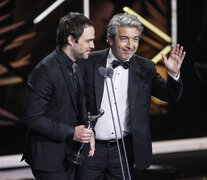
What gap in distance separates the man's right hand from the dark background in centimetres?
301

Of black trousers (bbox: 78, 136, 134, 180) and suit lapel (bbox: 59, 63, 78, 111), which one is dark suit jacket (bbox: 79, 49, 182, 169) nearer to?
black trousers (bbox: 78, 136, 134, 180)

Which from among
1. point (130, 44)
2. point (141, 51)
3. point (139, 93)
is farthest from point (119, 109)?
point (141, 51)

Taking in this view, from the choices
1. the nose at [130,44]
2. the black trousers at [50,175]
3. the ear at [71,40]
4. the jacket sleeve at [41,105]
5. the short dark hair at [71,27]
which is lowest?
the black trousers at [50,175]

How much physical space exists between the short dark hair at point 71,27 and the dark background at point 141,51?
2.80 metres

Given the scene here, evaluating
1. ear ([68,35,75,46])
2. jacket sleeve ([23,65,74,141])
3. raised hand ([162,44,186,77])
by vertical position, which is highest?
ear ([68,35,75,46])

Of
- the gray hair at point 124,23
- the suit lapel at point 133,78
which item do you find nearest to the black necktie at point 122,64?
the suit lapel at point 133,78

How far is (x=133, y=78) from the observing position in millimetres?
2479

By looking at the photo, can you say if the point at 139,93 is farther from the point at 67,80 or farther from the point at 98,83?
the point at 67,80

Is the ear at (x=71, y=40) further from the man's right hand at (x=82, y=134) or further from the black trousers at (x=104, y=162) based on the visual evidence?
the black trousers at (x=104, y=162)

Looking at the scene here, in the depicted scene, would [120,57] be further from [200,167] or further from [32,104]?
[200,167]

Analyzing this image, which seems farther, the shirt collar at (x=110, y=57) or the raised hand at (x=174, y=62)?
the shirt collar at (x=110, y=57)

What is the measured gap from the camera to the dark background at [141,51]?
15.8 feet

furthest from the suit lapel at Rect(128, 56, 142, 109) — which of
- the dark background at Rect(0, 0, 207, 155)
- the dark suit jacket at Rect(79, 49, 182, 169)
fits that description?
the dark background at Rect(0, 0, 207, 155)

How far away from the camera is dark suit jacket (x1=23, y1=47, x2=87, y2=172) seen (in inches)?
76.2
